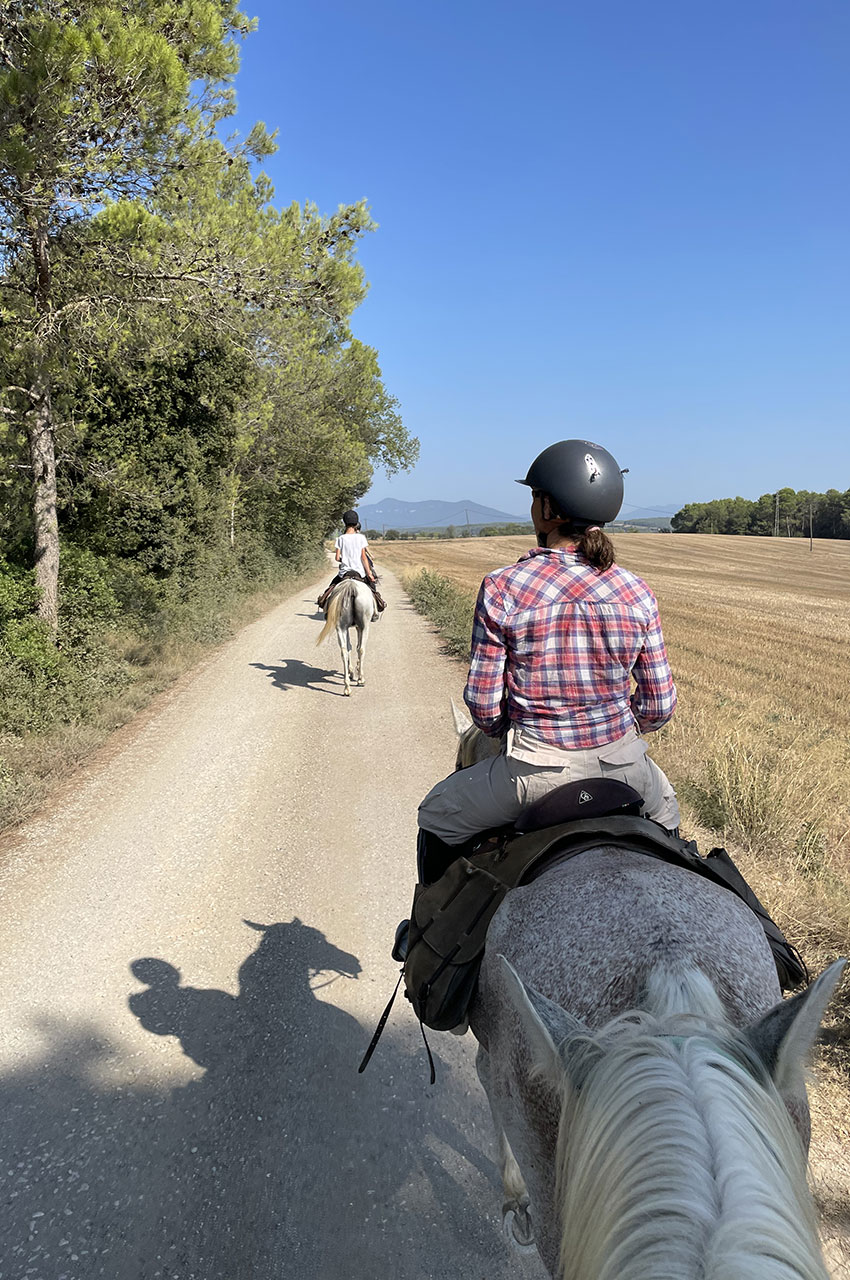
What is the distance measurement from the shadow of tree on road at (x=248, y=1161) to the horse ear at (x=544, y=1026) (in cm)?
170

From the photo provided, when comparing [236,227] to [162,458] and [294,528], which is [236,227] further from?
[294,528]

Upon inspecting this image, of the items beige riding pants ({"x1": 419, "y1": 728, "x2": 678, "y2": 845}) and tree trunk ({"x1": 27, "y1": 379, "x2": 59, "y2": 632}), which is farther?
tree trunk ({"x1": 27, "y1": 379, "x2": 59, "y2": 632})

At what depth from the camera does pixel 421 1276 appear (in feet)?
7.88

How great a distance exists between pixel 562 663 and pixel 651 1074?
4.32 feet

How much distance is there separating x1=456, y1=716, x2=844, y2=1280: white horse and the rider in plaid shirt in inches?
15.8

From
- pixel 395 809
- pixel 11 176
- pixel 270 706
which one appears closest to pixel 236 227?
pixel 11 176

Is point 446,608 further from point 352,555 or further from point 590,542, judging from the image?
point 590,542

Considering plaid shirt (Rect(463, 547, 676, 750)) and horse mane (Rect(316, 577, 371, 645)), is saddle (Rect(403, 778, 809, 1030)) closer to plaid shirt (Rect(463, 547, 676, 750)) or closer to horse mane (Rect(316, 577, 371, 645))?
plaid shirt (Rect(463, 547, 676, 750))

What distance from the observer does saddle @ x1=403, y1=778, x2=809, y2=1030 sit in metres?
2.09

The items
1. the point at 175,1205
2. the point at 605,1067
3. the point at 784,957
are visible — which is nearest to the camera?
the point at 605,1067

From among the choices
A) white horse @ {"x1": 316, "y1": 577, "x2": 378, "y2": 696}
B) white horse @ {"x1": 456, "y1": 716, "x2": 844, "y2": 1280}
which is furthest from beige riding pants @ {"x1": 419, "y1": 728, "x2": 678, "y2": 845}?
white horse @ {"x1": 316, "y1": 577, "x2": 378, "y2": 696}

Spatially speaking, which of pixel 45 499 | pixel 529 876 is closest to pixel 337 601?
pixel 45 499

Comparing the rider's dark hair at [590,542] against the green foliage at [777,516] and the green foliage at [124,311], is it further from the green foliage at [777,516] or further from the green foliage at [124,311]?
the green foliage at [777,516]

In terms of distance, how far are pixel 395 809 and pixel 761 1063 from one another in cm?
517
